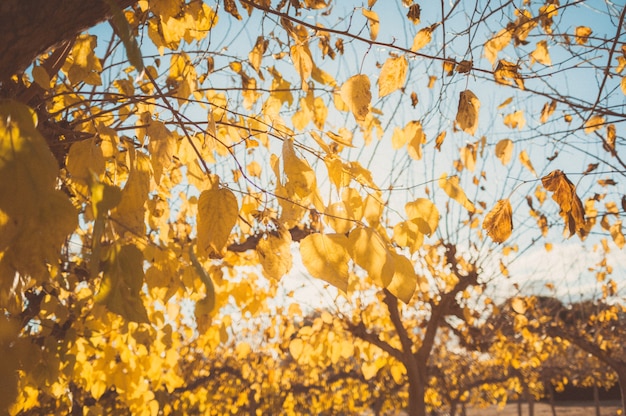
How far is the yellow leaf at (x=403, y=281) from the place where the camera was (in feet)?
2.98

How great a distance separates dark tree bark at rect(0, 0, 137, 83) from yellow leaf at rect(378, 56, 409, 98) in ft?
2.49

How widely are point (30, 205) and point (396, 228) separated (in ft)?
2.73

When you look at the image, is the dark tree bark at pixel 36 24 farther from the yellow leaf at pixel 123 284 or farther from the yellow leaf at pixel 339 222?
the yellow leaf at pixel 339 222

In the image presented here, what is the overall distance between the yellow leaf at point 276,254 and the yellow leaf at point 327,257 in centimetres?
26

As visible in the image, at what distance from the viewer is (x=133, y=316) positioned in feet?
1.85

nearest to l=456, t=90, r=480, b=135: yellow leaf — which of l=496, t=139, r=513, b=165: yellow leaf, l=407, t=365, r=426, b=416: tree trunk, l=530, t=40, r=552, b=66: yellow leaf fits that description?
l=530, t=40, r=552, b=66: yellow leaf

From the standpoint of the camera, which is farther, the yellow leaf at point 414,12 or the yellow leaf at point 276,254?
the yellow leaf at point 414,12

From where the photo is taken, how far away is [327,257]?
0.87 meters

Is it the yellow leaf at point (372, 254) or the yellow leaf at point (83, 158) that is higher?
the yellow leaf at point (83, 158)

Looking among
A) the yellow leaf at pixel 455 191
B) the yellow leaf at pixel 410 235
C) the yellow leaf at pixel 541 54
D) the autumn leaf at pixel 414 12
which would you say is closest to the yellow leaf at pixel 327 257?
the yellow leaf at pixel 410 235

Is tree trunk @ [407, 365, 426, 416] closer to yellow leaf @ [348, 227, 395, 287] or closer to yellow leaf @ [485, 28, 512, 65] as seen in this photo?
yellow leaf @ [485, 28, 512, 65]

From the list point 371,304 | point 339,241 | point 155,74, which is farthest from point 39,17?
point 371,304

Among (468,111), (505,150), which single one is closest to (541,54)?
(505,150)

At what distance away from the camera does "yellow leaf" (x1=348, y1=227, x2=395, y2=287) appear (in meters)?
0.85
